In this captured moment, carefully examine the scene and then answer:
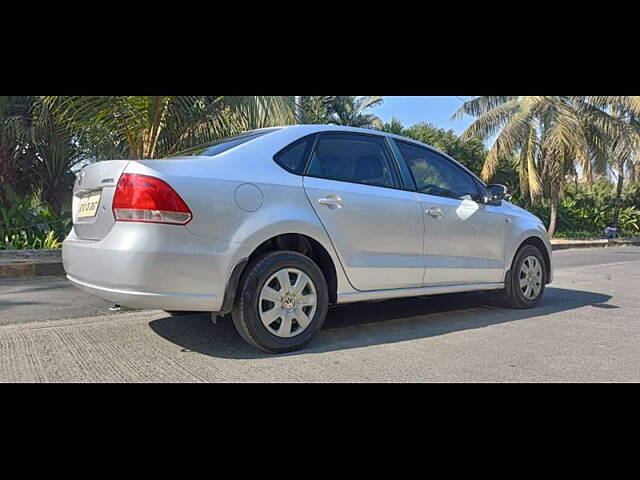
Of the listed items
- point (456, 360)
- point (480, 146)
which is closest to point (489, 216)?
point (456, 360)

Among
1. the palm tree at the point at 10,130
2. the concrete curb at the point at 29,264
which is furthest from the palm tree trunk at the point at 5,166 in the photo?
the concrete curb at the point at 29,264

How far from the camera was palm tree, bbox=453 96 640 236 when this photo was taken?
53.2ft

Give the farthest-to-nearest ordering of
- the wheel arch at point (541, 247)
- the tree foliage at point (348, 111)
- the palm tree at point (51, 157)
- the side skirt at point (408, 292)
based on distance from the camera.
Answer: the tree foliage at point (348, 111) < the palm tree at point (51, 157) < the wheel arch at point (541, 247) < the side skirt at point (408, 292)

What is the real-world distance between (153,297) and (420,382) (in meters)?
1.63

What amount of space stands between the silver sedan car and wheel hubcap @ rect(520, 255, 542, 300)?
0.62 m

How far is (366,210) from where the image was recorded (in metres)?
3.55

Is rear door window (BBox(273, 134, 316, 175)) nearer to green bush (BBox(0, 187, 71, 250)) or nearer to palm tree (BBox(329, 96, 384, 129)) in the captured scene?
green bush (BBox(0, 187, 71, 250))

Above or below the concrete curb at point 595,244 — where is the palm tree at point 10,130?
above

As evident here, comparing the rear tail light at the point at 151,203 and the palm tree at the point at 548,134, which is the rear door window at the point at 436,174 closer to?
the rear tail light at the point at 151,203

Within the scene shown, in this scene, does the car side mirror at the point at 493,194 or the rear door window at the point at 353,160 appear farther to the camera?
the car side mirror at the point at 493,194

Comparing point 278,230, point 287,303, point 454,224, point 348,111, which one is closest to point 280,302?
point 287,303

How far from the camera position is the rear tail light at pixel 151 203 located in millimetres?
2760

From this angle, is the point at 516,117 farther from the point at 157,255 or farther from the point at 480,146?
the point at 157,255

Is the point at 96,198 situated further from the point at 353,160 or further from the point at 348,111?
the point at 348,111
